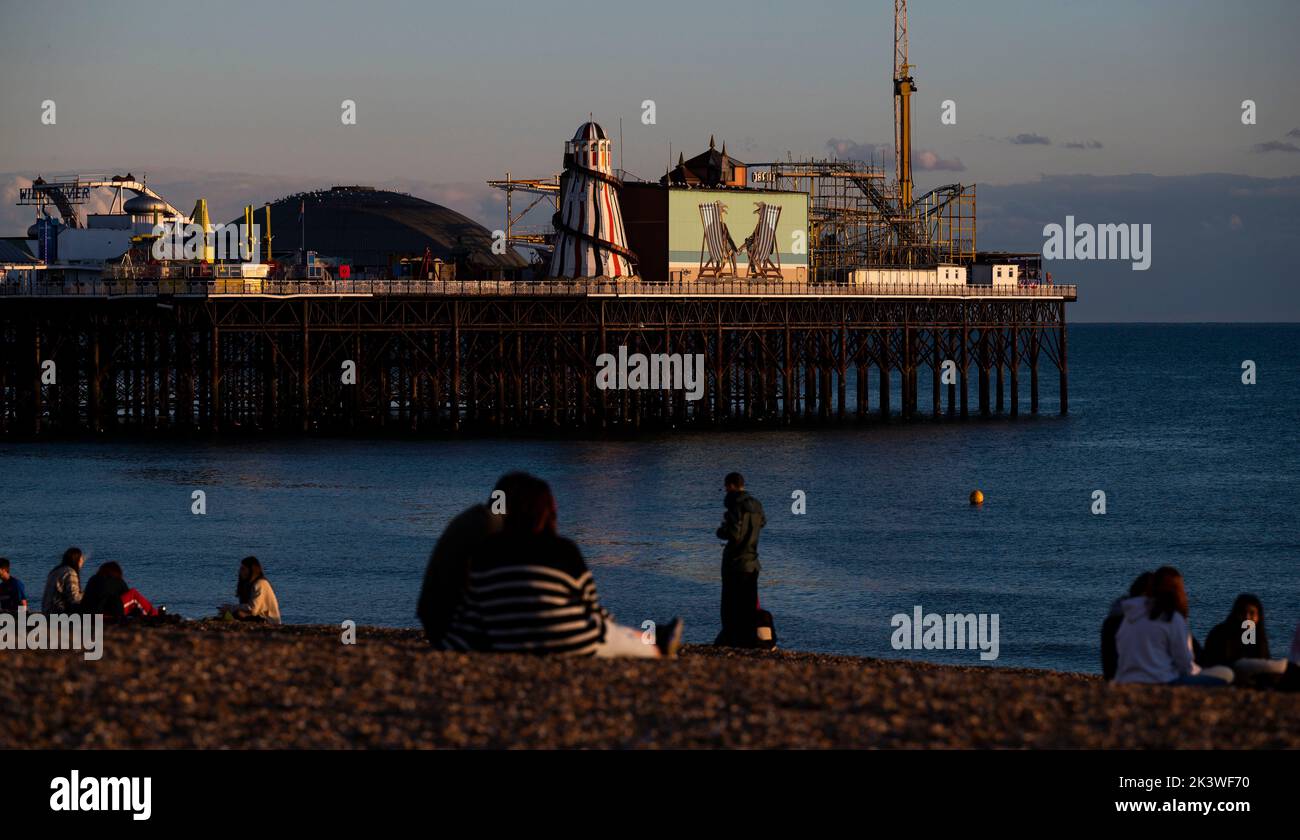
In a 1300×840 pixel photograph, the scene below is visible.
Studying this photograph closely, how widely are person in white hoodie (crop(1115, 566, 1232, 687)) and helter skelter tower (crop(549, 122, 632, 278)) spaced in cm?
6391

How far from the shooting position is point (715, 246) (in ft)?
271

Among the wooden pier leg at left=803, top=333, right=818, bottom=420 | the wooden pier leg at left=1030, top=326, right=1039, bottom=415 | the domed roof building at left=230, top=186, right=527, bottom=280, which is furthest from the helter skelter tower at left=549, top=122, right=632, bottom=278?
the domed roof building at left=230, top=186, right=527, bottom=280

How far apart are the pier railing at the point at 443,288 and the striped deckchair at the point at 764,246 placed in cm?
152

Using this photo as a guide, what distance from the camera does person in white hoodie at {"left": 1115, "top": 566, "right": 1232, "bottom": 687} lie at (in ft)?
47.8

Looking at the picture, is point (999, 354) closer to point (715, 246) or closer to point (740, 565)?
point (715, 246)

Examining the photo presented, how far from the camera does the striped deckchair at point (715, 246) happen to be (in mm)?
82375

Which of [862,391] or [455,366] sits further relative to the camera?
[862,391]

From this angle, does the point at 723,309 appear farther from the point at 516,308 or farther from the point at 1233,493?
the point at 1233,493

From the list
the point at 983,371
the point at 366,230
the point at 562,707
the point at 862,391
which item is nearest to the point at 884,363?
the point at 862,391

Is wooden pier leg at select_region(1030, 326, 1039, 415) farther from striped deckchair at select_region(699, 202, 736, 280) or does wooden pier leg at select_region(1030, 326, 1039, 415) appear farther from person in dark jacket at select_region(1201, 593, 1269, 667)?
person in dark jacket at select_region(1201, 593, 1269, 667)

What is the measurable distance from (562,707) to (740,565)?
9.66 meters

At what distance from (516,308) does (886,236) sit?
2855cm

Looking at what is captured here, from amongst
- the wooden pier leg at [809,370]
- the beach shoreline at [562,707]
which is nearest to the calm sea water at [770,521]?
the wooden pier leg at [809,370]
